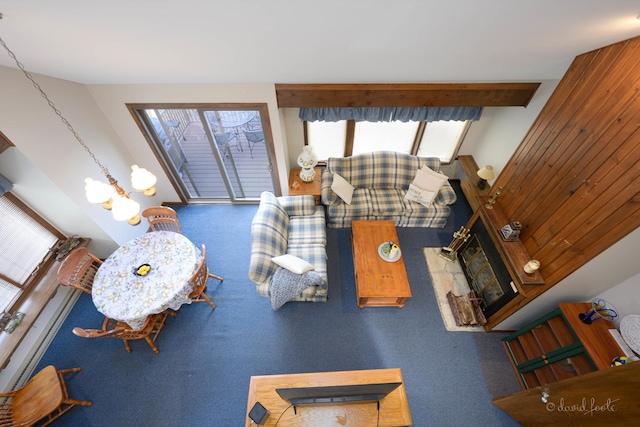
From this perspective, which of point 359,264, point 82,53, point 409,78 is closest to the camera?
point 82,53

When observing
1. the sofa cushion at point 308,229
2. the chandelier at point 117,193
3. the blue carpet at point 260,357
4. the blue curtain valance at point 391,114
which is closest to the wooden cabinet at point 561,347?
the blue carpet at point 260,357

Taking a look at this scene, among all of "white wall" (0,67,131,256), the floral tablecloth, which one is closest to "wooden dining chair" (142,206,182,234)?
the floral tablecloth

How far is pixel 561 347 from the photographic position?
2328 millimetres

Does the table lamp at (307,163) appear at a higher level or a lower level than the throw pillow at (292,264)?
higher

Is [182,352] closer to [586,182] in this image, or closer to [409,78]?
[409,78]

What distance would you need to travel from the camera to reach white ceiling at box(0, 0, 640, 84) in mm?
1229

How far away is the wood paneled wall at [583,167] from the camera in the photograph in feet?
5.97

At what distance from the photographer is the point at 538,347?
2.65 meters

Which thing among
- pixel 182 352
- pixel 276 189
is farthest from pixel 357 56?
pixel 182 352

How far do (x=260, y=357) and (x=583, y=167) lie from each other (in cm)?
357

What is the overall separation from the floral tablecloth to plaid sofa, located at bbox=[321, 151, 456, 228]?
2.03m

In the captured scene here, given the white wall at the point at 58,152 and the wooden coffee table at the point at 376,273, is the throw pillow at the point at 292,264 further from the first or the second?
the white wall at the point at 58,152

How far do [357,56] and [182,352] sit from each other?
352 centimetres
